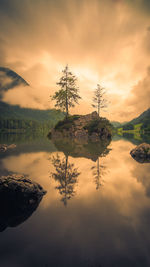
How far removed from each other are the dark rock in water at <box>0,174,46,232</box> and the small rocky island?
30.5m

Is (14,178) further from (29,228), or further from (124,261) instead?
(124,261)

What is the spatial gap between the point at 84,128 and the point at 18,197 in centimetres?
3435

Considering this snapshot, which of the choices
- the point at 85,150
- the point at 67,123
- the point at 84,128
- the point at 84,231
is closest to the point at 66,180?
the point at 84,231

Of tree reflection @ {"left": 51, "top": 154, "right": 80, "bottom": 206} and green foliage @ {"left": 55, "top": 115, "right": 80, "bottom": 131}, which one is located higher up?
green foliage @ {"left": 55, "top": 115, "right": 80, "bottom": 131}

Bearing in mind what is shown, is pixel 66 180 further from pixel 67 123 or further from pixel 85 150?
pixel 67 123

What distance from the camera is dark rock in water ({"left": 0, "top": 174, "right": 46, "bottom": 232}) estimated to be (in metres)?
3.77

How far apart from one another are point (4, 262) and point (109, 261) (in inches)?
70.4

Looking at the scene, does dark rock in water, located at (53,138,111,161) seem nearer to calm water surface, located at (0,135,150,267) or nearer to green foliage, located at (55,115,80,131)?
calm water surface, located at (0,135,150,267)

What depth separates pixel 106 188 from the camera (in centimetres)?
521

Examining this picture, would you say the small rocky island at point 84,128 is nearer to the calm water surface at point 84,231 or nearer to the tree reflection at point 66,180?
the tree reflection at point 66,180

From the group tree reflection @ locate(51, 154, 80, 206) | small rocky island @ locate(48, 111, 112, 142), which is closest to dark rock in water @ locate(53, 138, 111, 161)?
tree reflection @ locate(51, 154, 80, 206)

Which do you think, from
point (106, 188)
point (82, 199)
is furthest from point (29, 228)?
point (106, 188)

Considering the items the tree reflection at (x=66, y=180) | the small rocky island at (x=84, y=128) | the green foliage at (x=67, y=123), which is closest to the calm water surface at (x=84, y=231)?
the tree reflection at (x=66, y=180)

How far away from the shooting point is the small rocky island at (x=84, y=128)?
→ 117ft
